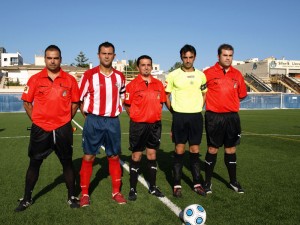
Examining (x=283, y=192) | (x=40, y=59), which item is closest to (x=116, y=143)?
(x=283, y=192)

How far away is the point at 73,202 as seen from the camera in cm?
461

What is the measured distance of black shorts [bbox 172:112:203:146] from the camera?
505 centimetres

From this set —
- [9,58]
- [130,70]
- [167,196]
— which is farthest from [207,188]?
[9,58]

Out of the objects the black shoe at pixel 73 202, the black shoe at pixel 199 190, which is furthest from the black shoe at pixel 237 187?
the black shoe at pixel 73 202

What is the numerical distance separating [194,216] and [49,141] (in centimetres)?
215

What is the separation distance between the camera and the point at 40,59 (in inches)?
2950

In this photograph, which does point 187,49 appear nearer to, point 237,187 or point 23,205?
point 237,187

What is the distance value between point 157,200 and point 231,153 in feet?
4.78

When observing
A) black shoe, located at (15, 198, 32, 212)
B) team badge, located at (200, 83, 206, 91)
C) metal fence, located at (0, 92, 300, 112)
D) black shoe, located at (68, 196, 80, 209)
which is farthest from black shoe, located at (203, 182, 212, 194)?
metal fence, located at (0, 92, 300, 112)

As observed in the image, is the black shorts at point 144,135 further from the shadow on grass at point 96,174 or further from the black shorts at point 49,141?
the shadow on grass at point 96,174

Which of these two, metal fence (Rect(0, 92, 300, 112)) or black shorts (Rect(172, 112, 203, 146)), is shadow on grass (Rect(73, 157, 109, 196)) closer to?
black shorts (Rect(172, 112, 203, 146))

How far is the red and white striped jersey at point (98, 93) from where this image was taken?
4660 millimetres

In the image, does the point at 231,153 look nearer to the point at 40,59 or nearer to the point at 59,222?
the point at 59,222

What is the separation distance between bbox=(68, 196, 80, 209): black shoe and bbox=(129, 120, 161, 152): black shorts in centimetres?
112
